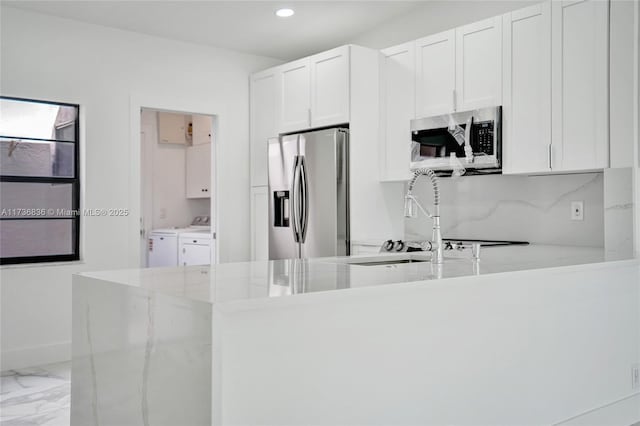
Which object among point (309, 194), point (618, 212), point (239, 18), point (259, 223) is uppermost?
point (239, 18)

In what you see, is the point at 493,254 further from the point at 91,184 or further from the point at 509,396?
the point at 91,184

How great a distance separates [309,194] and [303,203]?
0.10m

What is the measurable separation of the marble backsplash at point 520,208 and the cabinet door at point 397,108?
0.37 meters

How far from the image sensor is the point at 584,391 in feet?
8.52

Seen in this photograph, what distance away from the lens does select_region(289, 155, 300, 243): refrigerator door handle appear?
4.65m

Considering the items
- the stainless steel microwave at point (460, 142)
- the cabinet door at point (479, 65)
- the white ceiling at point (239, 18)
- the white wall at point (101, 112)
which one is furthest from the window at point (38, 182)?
the cabinet door at point (479, 65)

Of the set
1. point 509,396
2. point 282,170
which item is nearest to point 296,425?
point 509,396

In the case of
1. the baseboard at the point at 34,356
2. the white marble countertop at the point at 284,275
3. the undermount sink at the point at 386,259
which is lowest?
the baseboard at the point at 34,356

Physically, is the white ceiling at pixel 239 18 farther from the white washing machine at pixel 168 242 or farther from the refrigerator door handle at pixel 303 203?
the white washing machine at pixel 168 242

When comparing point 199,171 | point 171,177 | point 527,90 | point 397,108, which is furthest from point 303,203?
point 171,177

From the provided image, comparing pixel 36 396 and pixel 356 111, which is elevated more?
pixel 356 111

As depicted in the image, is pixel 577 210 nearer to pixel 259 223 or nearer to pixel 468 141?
pixel 468 141

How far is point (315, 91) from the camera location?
15.4ft

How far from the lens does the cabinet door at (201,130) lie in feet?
22.6
